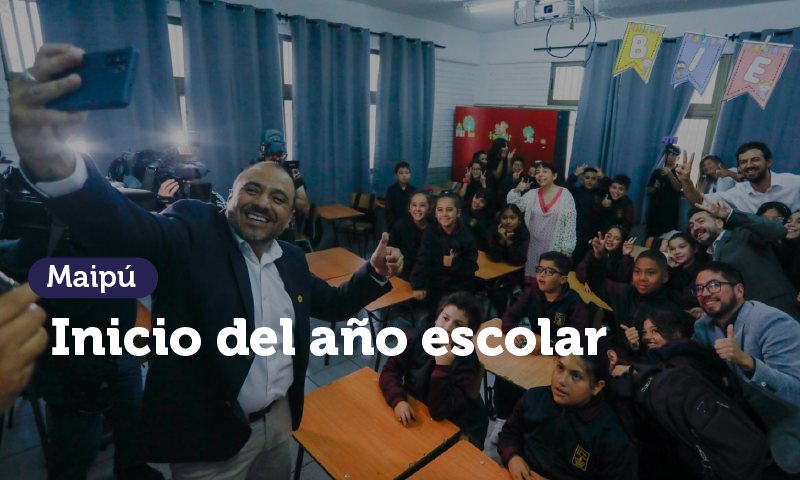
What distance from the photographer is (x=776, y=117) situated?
16.6 feet

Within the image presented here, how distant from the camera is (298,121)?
5.76 metres

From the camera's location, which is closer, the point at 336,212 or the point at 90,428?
the point at 90,428

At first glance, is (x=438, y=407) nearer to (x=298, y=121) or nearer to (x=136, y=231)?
(x=136, y=231)

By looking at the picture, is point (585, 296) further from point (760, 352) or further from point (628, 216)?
point (628, 216)

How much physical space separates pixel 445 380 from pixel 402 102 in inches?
218

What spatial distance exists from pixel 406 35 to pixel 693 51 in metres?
4.11

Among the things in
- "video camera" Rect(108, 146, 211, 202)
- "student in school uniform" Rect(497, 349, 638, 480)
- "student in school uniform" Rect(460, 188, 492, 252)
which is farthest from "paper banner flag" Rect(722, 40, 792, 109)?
"video camera" Rect(108, 146, 211, 202)

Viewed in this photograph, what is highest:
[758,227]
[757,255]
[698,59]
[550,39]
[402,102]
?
[550,39]

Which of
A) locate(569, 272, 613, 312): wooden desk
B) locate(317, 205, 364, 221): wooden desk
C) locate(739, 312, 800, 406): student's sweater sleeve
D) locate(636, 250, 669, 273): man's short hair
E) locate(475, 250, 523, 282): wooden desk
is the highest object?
locate(636, 250, 669, 273): man's short hair

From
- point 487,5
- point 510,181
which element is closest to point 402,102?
point 487,5

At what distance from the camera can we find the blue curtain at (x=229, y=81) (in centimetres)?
478

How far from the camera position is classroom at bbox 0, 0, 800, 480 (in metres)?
1.33

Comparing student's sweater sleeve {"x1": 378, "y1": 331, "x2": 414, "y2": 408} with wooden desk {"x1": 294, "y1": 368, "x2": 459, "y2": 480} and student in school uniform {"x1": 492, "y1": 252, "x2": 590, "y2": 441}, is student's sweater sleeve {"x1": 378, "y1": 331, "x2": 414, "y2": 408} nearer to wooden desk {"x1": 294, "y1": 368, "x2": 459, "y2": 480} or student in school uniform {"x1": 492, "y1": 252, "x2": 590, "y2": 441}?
wooden desk {"x1": 294, "y1": 368, "x2": 459, "y2": 480}

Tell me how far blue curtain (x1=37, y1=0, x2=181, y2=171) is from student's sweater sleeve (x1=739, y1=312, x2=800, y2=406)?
492 cm
